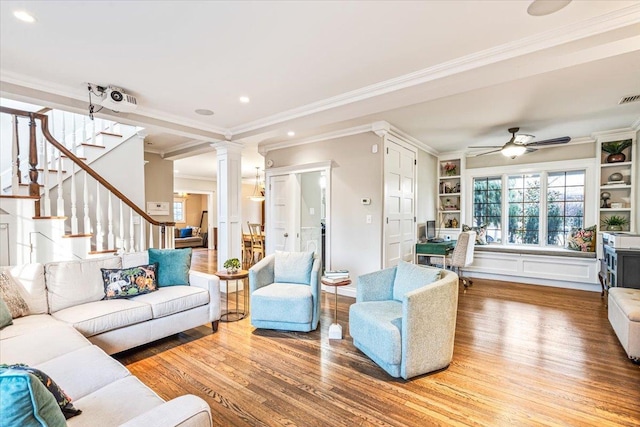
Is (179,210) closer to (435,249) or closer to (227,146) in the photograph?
(227,146)

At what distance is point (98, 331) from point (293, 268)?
1.90 meters

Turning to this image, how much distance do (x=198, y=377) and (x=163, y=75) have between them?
2679 mm

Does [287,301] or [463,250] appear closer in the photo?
[287,301]

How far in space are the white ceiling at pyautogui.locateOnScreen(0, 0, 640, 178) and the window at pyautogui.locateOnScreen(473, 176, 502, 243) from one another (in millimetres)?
2224

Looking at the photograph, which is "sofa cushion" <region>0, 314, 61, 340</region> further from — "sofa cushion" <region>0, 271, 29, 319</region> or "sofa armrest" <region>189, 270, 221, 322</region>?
"sofa armrest" <region>189, 270, 221, 322</region>

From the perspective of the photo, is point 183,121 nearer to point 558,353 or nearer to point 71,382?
point 71,382

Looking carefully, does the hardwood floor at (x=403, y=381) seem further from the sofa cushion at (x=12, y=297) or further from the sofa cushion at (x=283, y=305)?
the sofa cushion at (x=12, y=297)

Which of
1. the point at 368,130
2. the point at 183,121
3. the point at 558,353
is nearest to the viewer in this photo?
the point at 558,353

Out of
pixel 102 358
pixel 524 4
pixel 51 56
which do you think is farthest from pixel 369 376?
pixel 51 56

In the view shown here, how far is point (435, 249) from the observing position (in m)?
5.39

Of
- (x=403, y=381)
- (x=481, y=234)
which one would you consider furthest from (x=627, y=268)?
(x=403, y=381)

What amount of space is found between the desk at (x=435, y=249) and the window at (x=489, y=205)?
1.23 m

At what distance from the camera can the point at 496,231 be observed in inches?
243

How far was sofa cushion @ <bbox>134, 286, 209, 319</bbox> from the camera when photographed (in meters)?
2.86
